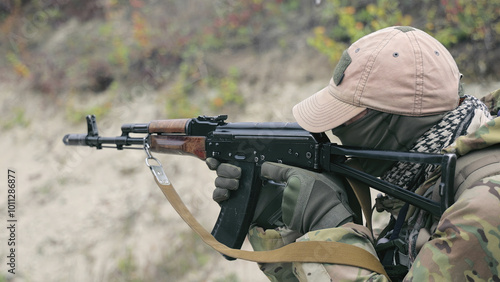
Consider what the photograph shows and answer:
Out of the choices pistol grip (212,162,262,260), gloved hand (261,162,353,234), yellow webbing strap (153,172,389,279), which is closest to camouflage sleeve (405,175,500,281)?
yellow webbing strap (153,172,389,279)

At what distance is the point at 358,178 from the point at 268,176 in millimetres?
522

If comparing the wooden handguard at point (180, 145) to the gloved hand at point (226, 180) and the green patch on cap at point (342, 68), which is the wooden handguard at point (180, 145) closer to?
the gloved hand at point (226, 180)

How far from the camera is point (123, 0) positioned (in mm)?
8141

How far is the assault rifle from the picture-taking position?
160 cm

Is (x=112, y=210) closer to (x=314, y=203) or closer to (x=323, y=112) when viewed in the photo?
(x=314, y=203)

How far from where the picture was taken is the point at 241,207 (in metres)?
2.43

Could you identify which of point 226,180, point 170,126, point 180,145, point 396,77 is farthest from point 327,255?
point 170,126

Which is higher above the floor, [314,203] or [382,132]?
[382,132]

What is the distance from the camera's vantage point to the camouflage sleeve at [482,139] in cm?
138

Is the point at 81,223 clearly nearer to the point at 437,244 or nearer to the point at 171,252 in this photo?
the point at 171,252

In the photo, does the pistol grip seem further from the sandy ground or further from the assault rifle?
the sandy ground

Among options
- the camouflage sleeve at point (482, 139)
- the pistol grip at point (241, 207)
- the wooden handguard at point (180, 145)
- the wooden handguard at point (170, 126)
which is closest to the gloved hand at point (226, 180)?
the pistol grip at point (241, 207)

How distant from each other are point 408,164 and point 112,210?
15.7 feet

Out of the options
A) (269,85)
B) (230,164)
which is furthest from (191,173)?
(230,164)
